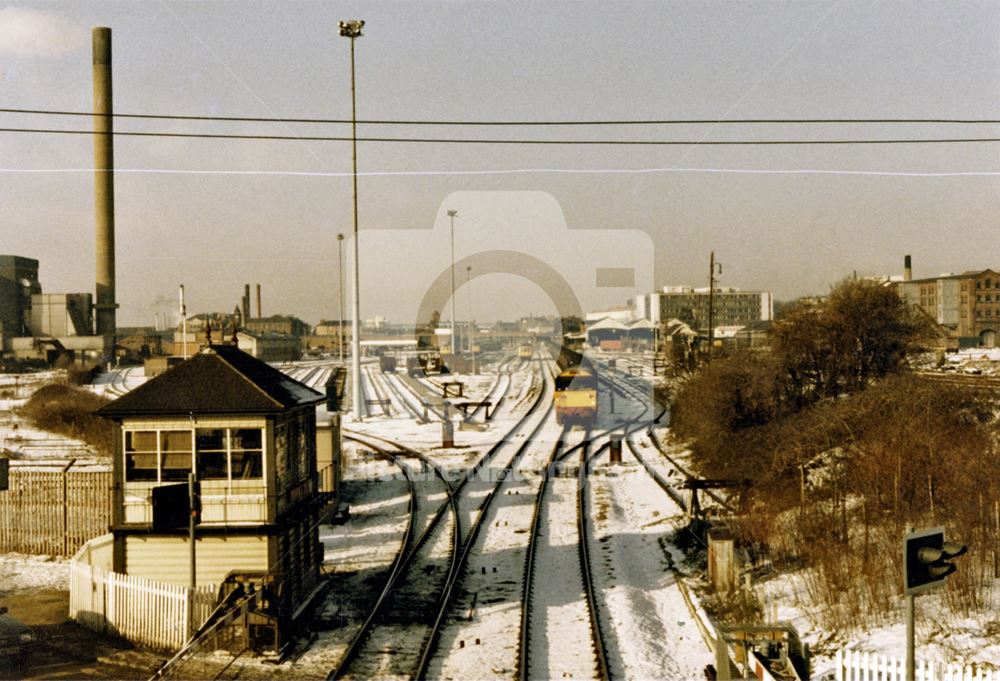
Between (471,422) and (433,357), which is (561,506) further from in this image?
(433,357)

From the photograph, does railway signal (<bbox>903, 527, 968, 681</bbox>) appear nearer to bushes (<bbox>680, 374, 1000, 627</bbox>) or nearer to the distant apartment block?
bushes (<bbox>680, 374, 1000, 627</bbox>)

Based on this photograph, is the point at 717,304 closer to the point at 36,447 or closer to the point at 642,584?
the point at 36,447

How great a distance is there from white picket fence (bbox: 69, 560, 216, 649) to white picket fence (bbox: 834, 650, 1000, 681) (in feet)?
26.7

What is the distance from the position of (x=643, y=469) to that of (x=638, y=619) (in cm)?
1166

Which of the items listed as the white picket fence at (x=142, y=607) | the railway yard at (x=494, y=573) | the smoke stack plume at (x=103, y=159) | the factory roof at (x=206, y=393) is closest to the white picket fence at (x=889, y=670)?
the railway yard at (x=494, y=573)

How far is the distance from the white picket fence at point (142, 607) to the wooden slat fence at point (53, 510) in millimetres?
4828

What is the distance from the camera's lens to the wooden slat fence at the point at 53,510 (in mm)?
16031

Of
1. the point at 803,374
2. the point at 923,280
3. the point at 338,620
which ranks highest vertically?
the point at 923,280

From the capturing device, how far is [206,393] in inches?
459

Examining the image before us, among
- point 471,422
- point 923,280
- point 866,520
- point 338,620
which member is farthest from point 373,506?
point 923,280

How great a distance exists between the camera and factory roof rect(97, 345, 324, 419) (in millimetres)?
11500

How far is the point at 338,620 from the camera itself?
38.8 feet

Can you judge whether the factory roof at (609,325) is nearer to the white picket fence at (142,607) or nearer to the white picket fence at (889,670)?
the white picket fence at (142,607)

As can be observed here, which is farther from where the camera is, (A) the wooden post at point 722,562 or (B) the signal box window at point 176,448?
(B) the signal box window at point 176,448
